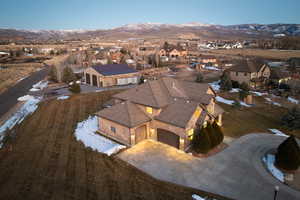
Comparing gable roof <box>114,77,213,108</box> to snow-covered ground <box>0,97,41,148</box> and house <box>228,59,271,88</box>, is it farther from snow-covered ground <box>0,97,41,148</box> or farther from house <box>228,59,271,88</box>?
house <box>228,59,271,88</box>

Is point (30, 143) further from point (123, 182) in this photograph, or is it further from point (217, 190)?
point (217, 190)

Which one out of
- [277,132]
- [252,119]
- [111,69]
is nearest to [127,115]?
[277,132]

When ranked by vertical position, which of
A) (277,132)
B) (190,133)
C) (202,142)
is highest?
(190,133)

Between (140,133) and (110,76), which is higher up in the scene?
(110,76)

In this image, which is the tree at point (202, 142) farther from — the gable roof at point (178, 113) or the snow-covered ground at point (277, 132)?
the snow-covered ground at point (277, 132)

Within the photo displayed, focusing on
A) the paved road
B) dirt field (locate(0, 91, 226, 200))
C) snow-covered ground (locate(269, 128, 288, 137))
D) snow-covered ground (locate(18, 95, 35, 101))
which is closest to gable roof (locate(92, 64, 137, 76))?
snow-covered ground (locate(18, 95, 35, 101))

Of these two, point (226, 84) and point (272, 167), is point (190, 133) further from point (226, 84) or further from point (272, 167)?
point (226, 84)
